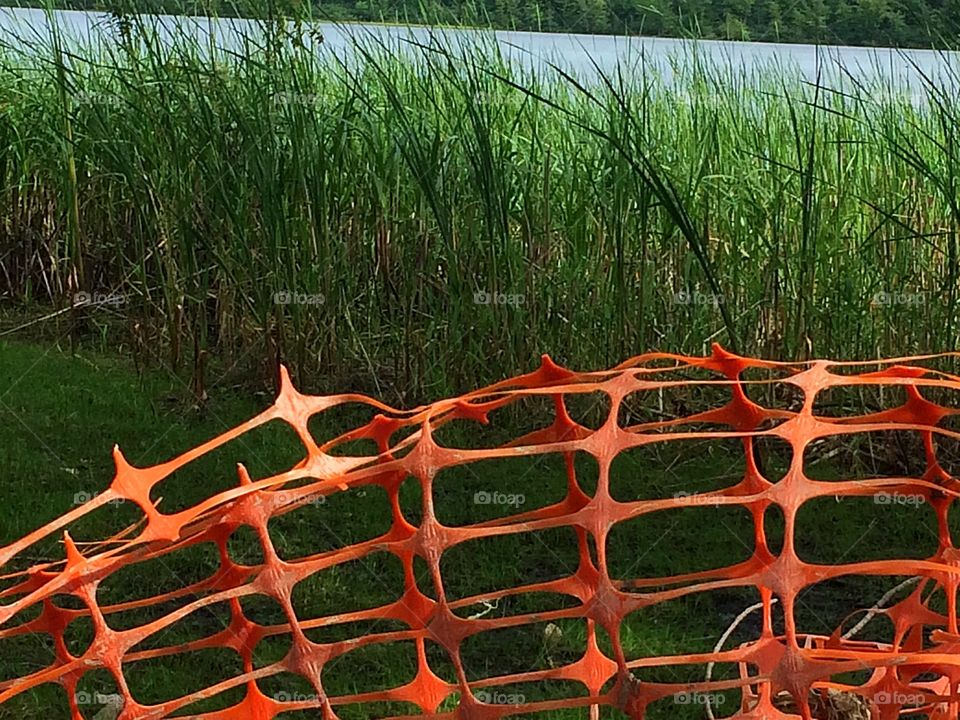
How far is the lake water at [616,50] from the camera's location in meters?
2.18

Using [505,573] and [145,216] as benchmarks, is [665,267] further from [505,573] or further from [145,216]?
[145,216]

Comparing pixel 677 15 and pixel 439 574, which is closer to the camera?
pixel 439 574

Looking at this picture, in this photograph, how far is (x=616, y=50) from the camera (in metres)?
2.22
